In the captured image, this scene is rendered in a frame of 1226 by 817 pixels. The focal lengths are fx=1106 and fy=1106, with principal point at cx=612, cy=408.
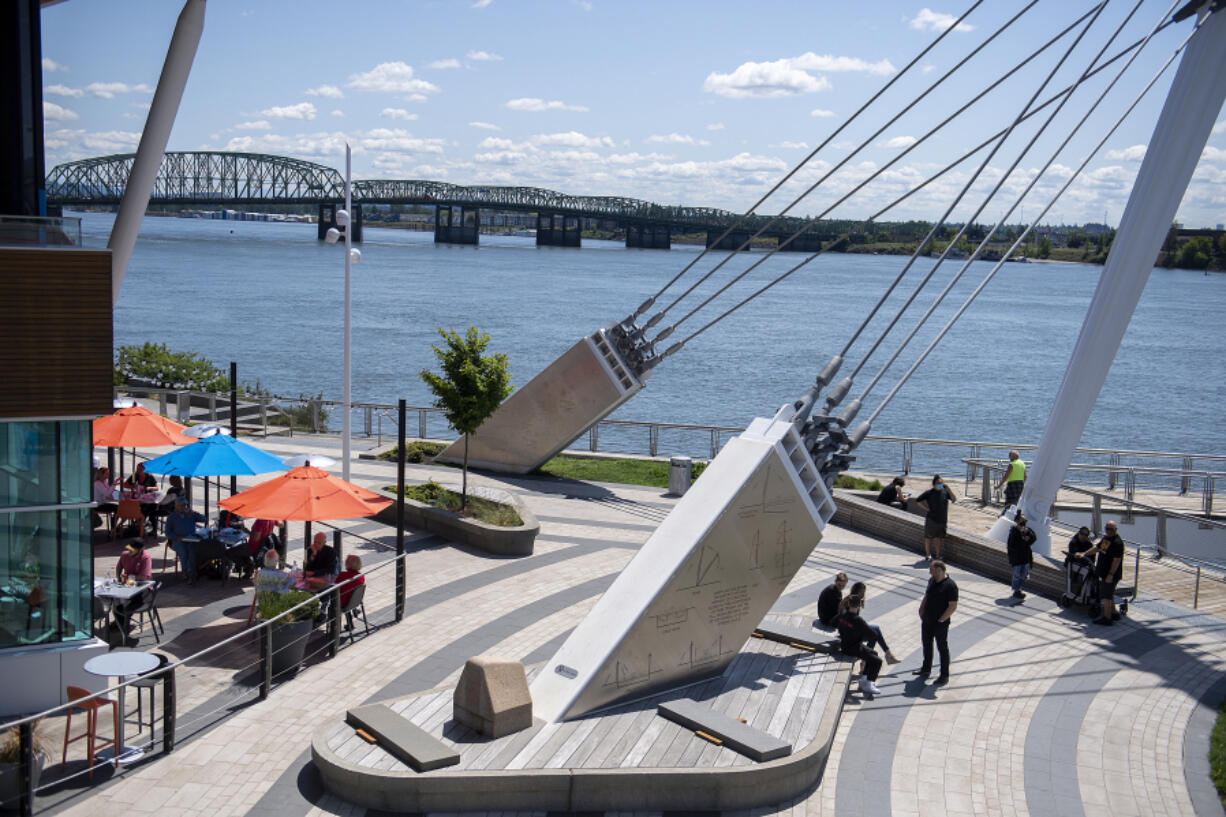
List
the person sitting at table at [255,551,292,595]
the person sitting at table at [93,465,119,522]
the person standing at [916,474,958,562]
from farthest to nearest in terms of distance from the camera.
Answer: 1. the person standing at [916,474,958,562]
2. the person sitting at table at [93,465,119,522]
3. the person sitting at table at [255,551,292,595]

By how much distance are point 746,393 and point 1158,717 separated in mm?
47720

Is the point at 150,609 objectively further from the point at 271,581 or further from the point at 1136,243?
the point at 1136,243

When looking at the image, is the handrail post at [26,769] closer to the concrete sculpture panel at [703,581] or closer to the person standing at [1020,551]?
the concrete sculpture panel at [703,581]

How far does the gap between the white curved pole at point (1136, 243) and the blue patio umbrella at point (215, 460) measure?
11884 millimetres

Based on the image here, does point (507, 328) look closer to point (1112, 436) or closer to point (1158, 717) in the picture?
point (1112, 436)

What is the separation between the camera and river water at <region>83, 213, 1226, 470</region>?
58.0m

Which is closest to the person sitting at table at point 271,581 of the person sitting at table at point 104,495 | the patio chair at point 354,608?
the patio chair at point 354,608

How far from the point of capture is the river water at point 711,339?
58.0m

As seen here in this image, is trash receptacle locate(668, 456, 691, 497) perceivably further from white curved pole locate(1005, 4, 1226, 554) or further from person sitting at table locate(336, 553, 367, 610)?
person sitting at table locate(336, 553, 367, 610)

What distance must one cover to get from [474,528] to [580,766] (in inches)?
333

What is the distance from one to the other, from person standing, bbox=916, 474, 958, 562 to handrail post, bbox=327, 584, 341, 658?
32.0 feet

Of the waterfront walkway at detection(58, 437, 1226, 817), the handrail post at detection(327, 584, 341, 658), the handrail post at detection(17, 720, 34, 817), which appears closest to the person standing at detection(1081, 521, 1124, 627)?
the waterfront walkway at detection(58, 437, 1226, 817)

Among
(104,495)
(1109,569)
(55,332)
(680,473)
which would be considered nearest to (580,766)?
(55,332)

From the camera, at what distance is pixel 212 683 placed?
39.1ft
